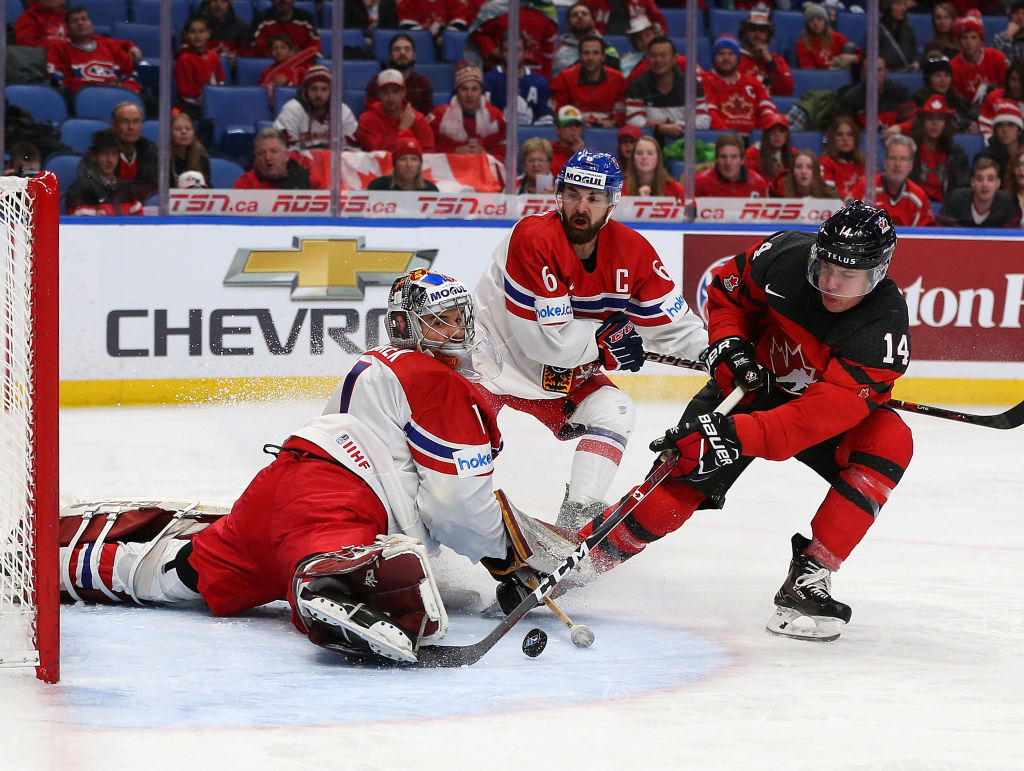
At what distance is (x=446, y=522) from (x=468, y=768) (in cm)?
86

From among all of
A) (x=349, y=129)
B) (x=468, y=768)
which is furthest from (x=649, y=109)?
(x=468, y=768)

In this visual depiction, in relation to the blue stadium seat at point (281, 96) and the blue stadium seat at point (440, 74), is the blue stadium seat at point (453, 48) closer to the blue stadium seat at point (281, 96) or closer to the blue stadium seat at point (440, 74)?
the blue stadium seat at point (440, 74)

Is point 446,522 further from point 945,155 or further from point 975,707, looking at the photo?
point 945,155

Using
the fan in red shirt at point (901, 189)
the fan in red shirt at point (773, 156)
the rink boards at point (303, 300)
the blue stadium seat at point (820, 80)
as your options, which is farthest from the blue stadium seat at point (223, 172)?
the fan in red shirt at point (901, 189)

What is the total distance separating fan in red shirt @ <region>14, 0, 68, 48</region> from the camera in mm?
6258

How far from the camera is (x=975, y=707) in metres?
2.59

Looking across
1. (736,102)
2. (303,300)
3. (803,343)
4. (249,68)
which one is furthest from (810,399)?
(249,68)

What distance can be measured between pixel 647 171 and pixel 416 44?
1.25 meters

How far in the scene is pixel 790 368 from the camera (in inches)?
130

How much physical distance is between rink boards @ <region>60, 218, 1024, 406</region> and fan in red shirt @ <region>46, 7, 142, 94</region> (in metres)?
0.67

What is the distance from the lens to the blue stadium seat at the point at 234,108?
6461 mm

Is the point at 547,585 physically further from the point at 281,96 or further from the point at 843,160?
the point at 843,160

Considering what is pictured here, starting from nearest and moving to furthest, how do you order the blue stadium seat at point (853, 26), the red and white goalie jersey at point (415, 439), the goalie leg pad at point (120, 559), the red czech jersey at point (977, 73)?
the red and white goalie jersey at point (415, 439) < the goalie leg pad at point (120, 559) < the blue stadium seat at point (853, 26) < the red czech jersey at point (977, 73)

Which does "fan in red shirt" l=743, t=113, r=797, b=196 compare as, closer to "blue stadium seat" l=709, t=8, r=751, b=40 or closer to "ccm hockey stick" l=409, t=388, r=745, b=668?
"blue stadium seat" l=709, t=8, r=751, b=40
